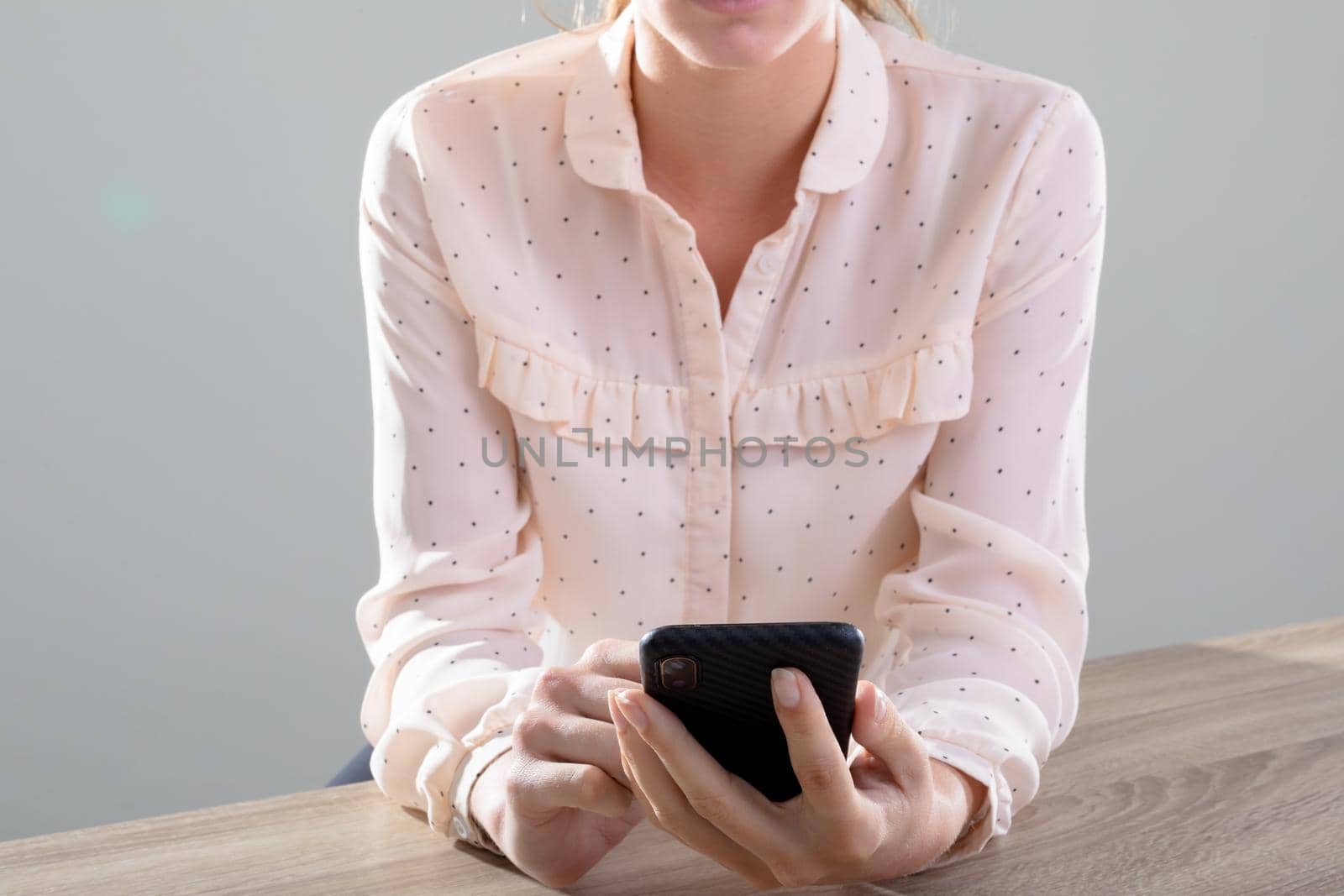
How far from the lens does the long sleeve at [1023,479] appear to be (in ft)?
3.16

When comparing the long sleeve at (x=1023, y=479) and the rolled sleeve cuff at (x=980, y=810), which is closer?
the rolled sleeve cuff at (x=980, y=810)

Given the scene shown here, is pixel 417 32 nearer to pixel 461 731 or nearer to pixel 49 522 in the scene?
pixel 49 522

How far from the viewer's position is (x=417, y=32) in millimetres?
2154

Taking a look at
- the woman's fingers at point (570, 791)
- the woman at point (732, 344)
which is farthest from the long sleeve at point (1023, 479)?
the woman's fingers at point (570, 791)

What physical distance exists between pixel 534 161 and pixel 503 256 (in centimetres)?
8

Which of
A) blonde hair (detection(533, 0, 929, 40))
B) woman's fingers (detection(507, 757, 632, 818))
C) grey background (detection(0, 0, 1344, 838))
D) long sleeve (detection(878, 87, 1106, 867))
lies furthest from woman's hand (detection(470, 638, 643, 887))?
grey background (detection(0, 0, 1344, 838))

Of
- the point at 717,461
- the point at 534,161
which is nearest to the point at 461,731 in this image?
the point at 717,461

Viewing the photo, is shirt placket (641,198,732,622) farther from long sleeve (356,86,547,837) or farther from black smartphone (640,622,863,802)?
black smartphone (640,622,863,802)

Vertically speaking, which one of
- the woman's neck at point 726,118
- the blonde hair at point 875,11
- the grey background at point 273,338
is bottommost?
the grey background at point 273,338

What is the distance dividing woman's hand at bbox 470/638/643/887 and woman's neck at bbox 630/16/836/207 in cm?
44

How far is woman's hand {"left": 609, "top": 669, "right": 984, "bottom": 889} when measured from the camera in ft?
2.25

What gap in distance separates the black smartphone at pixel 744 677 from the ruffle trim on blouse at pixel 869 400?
0.36 m

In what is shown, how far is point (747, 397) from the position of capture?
41.7 inches

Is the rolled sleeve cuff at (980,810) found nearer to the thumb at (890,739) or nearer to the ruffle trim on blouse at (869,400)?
the thumb at (890,739)
